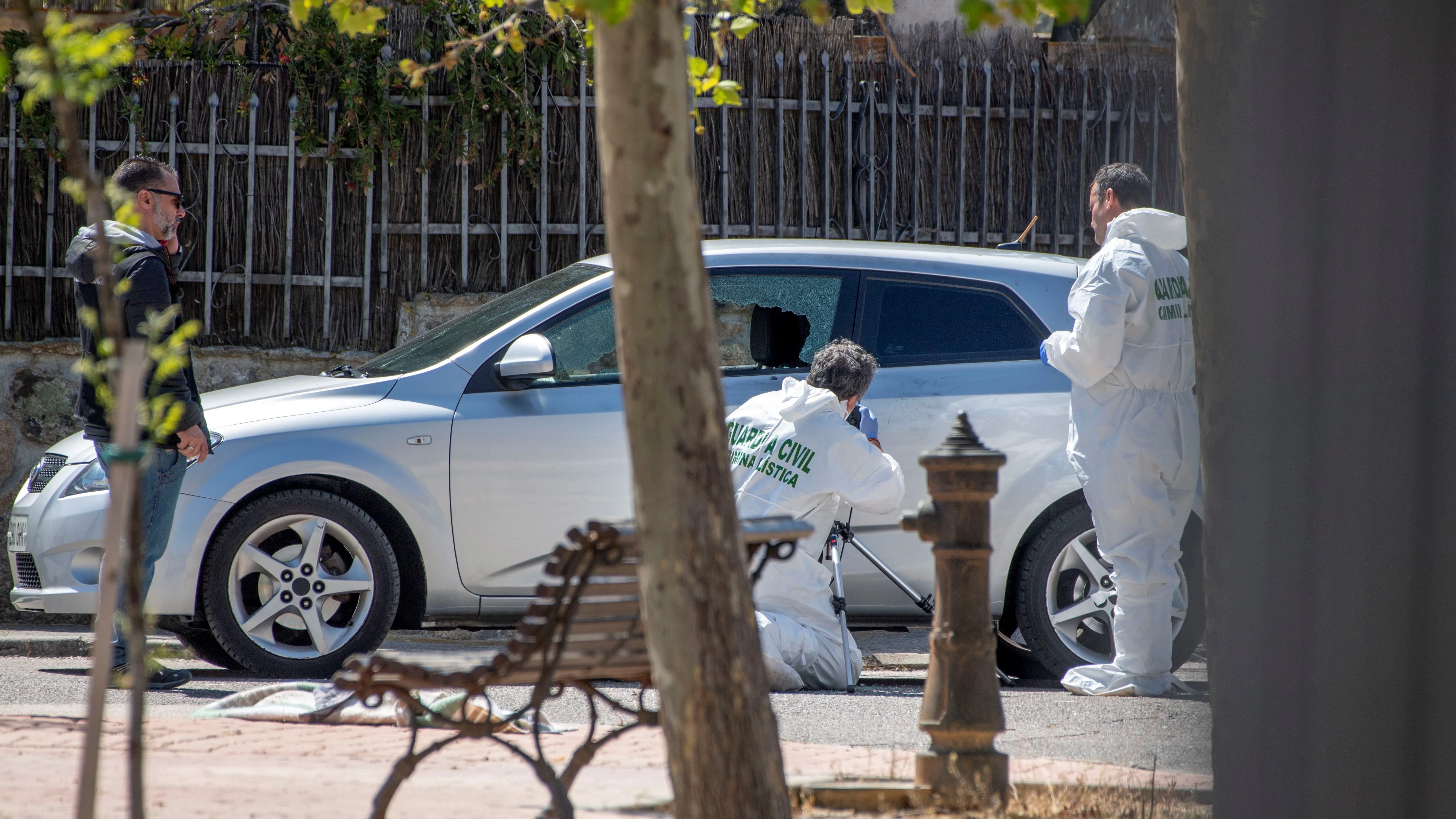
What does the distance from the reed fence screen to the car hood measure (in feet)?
9.66

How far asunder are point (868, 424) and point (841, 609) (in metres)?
0.79

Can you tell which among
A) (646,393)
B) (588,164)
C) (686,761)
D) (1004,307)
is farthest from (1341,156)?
(588,164)

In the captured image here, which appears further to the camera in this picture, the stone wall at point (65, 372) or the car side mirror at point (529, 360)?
the stone wall at point (65, 372)

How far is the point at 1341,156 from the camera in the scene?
2562 mm

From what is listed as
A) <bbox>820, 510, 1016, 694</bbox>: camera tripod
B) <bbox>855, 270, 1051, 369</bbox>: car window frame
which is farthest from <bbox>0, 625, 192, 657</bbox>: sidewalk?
<bbox>855, 270, 1051, 369</bbox>: car window frame

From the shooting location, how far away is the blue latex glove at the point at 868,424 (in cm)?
598

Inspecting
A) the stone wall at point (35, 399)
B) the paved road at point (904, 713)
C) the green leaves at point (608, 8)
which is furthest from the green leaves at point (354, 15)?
the stone wall at point (35, 399)

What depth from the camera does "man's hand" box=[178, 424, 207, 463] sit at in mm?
5363

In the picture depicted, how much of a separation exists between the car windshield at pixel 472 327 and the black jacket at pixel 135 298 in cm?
103

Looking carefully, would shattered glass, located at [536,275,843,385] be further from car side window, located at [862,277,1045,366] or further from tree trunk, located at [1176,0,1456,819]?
tree trunk, located at [1176,0,1456,819]

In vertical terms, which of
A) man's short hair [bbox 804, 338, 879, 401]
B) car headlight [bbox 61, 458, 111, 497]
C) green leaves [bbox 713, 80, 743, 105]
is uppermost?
green leaves [bbox 713, 80, 743, 105]

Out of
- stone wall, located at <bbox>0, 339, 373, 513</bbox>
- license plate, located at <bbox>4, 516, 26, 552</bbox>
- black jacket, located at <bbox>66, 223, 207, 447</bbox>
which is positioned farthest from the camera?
stone wall, located at <bbox>0, 339, 373, 513</bbox>

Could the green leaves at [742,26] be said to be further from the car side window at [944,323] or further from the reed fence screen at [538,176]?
the reed fence screen at [538,176]

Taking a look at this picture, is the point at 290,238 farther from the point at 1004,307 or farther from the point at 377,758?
the point at 377,758
